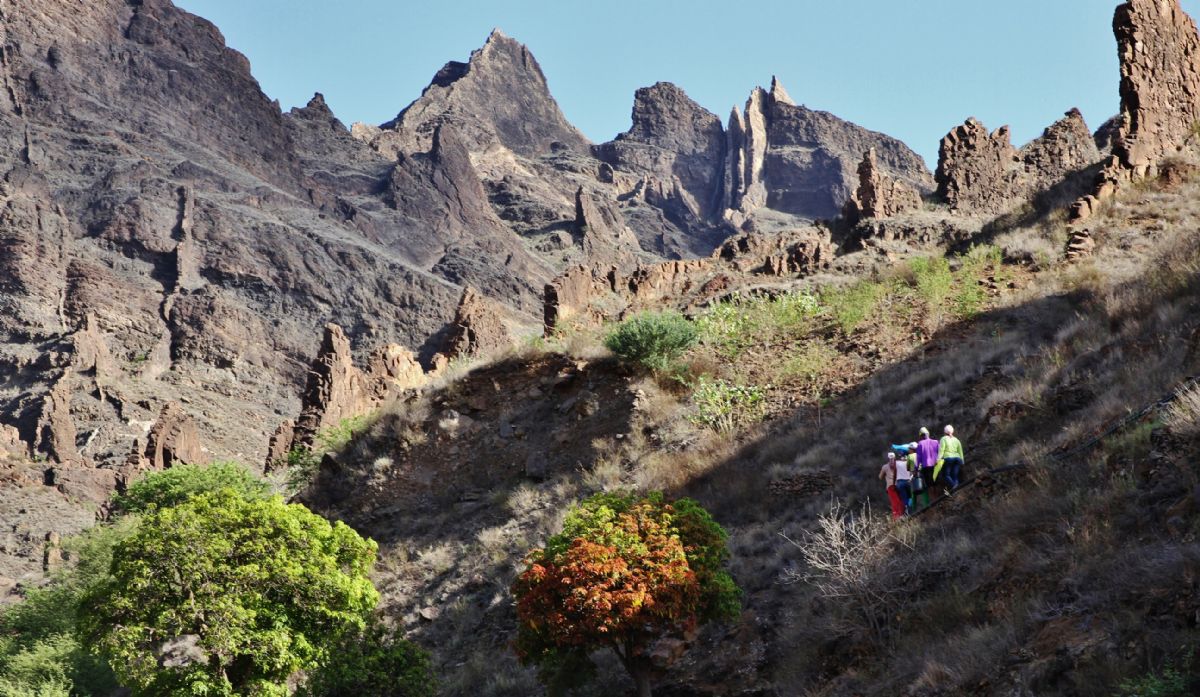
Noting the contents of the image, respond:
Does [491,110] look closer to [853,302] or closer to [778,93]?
[778,93]

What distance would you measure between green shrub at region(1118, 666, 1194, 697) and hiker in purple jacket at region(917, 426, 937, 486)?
18.2 ft

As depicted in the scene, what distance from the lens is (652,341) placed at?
17.7m

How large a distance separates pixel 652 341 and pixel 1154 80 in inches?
540

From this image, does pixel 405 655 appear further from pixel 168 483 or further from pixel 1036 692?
pixel 168 483

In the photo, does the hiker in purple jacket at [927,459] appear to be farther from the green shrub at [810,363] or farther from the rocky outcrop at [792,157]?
the rocky outcrop at [792,157]

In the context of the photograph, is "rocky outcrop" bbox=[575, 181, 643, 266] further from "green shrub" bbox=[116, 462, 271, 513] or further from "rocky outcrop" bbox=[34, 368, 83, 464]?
"green shrub" bbox=[116, 462, 271, 513]

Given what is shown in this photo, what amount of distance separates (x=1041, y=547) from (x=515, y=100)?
627 feet

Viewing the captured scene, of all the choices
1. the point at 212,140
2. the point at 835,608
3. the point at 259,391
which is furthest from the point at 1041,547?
the point at 212,140

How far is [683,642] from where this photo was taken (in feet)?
35.2

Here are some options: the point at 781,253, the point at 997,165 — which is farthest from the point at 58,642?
the point at 997,165

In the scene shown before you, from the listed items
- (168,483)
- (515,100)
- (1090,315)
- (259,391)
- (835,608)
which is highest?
(515,100)

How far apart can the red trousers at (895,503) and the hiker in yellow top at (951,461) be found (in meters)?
0.59

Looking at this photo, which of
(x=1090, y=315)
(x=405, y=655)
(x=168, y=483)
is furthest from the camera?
(x=168, y=483)

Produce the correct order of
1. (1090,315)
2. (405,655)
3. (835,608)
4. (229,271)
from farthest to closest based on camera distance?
(229,271)
(1090,315)
(405,655)
(835,608)
